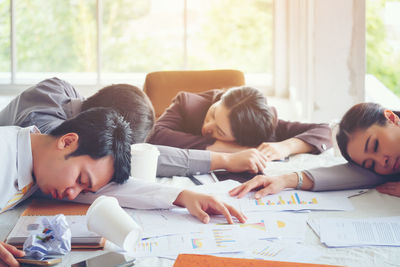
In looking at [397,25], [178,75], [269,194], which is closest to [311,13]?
[178,75]

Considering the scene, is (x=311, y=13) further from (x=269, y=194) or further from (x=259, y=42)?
(x=269, y=194)

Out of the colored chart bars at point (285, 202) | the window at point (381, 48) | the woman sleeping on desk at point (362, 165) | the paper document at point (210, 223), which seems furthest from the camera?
the window at point (381, 48)

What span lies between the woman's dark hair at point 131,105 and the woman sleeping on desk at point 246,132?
0.93 ft

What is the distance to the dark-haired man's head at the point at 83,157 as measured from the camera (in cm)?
130

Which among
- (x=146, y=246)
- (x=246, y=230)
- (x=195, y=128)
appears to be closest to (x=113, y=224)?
(x=146, y=246)

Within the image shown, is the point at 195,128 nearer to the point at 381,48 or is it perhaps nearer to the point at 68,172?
the point at 68,172

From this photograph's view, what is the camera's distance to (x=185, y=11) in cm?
373

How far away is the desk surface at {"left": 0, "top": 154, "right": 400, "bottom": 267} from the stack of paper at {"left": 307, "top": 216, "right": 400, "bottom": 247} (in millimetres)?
20

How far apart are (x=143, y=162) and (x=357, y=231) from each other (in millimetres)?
682

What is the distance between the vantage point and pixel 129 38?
4316mm

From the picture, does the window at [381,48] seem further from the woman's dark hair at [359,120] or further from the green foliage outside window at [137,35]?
the woman's dark hair at [359,120]

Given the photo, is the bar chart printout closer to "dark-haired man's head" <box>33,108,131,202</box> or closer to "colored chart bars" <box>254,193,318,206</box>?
"colored chart bars" <box>254,193,318,206</box>

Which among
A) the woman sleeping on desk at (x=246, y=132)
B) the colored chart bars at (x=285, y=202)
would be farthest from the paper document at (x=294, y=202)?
the woman sleeping on desk at (x=246, y=132)

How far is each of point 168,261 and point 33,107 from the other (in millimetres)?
1081
